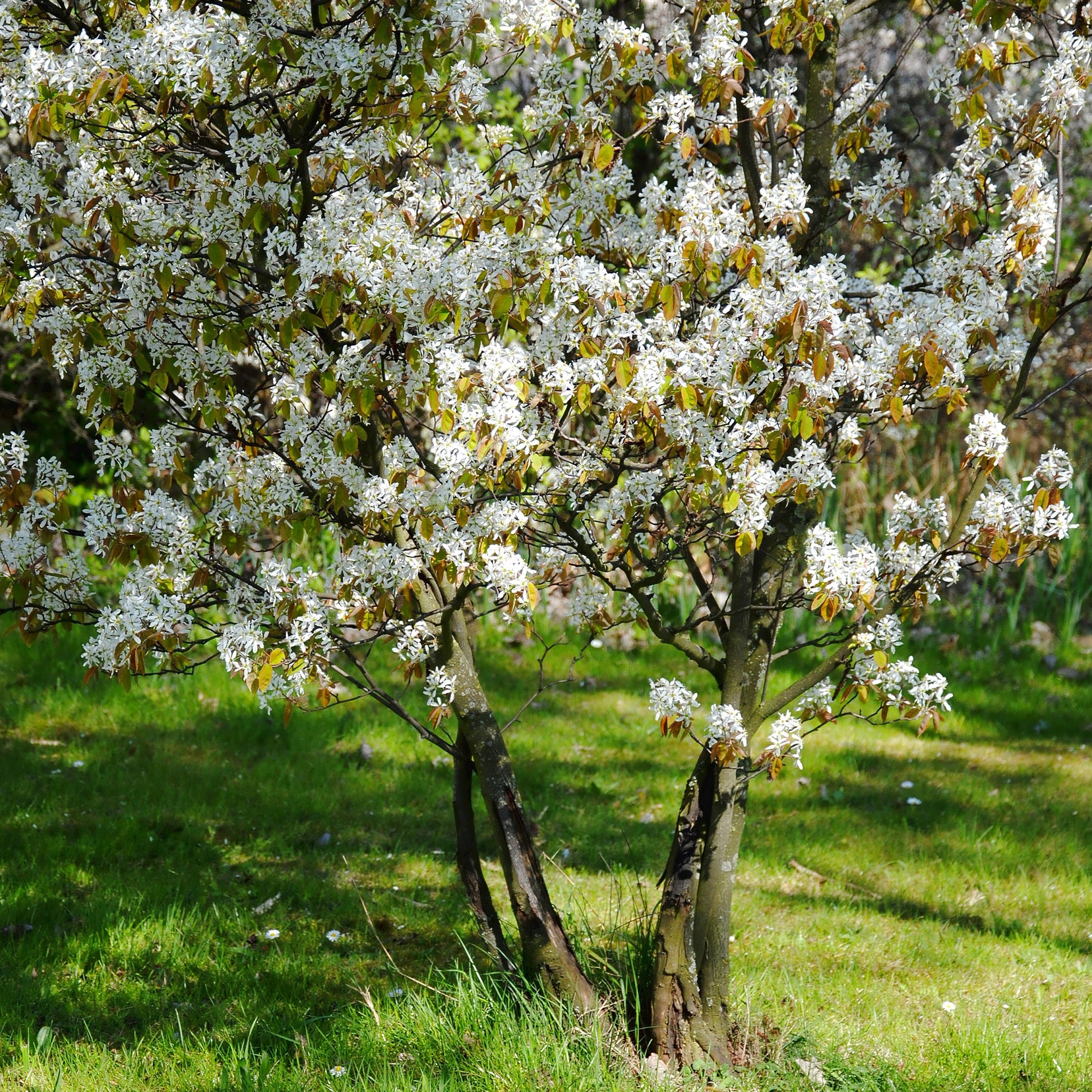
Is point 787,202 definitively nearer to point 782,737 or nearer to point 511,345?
point 511,345

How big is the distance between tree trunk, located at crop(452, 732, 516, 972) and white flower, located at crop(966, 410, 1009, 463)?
170 cm

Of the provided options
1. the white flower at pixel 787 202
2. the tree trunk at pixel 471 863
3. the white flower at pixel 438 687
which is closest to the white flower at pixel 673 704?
the white flower at pixel 438 687

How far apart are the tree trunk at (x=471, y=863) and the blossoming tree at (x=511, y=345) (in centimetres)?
1

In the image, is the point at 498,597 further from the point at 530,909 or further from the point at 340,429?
the point at 530,909

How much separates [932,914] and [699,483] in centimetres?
262

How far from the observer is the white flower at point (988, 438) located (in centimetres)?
295

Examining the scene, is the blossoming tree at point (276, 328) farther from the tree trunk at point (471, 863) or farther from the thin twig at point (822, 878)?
the thin twig at point (822, 878)

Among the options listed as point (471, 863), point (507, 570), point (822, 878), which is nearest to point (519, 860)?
point (471, 863)

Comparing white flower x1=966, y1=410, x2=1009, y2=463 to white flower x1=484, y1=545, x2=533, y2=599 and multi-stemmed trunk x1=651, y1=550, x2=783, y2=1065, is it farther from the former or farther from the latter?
white flower x1=484, y1=545, x2=533, y2=599

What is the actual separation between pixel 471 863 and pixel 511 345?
5.13ft

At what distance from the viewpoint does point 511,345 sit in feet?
10.4

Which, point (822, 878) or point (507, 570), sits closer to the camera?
point (507, 570)

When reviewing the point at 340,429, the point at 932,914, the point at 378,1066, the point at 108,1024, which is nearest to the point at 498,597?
the point at 340,429

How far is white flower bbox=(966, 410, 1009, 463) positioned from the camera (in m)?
2.95
